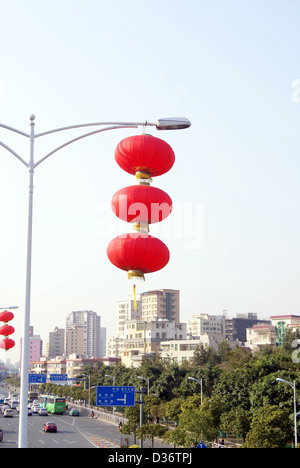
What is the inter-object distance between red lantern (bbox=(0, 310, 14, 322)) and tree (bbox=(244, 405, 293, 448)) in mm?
15595

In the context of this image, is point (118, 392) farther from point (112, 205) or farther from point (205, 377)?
point (112, 205)

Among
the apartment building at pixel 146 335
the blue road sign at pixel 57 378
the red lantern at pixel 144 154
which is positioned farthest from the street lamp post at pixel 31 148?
the apartment building at pixel 146 335

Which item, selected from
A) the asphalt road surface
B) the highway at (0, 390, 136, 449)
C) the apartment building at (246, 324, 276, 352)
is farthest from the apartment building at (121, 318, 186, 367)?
the asphalt road surface

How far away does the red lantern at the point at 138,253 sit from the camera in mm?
12258

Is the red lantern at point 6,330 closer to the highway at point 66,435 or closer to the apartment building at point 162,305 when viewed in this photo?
the highway at point 66,435

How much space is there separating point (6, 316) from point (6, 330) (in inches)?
37.4

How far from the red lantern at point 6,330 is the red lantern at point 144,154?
21.7 m

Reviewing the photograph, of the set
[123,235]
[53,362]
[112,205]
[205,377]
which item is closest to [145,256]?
[123,235]

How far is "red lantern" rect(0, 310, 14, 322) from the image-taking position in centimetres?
3182

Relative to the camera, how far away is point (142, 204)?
12.5 meters

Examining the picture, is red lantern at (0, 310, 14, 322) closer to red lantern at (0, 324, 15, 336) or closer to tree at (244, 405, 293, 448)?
red lantern at (0, 324, 15, 336)
